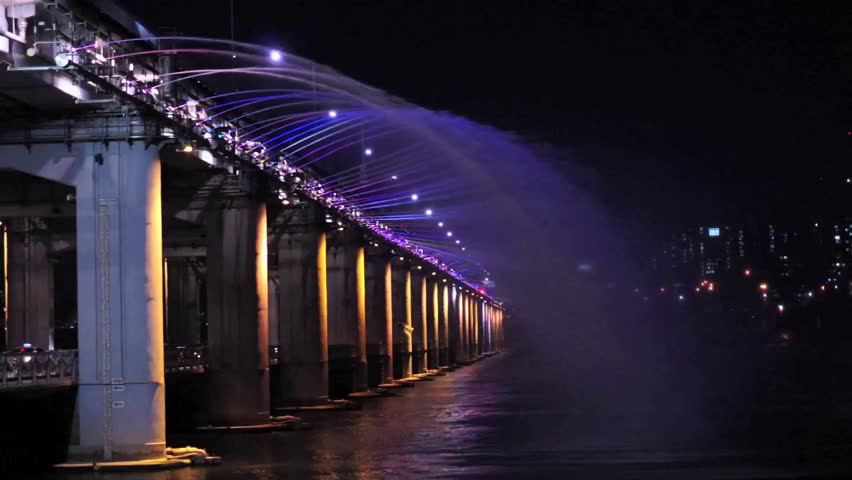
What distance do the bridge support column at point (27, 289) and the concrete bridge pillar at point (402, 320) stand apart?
32441 mm

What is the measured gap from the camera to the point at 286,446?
4106 cm

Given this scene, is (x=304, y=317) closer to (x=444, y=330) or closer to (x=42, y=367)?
(x=42, y=367)

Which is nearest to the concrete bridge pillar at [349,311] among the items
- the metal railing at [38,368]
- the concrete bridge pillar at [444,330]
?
the metal railing at [38,368]

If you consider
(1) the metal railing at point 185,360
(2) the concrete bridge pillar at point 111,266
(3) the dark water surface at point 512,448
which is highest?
(2) the concrete bridge pillar at point 111,266

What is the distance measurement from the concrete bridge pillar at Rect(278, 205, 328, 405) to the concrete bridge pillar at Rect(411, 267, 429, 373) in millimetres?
44717

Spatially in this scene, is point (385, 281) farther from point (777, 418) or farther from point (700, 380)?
point (777, 418)

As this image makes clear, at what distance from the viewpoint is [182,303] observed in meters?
98.8

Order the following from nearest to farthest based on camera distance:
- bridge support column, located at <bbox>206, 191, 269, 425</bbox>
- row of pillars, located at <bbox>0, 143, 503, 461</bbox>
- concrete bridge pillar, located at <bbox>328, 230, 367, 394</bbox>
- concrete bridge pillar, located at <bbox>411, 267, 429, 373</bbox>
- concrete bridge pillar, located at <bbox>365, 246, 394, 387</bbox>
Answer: row of pillars, located at <bbox>0, 143, 503, 461</bbox> → bridge support column, located at <bbox>206, 191, 269, 425</bbox> → concrete bridge pillar, located at <bbox>328, 230, 367, 394</bbox> → concrete bridge pillar, located at <bbox>365, 246, 394, 387</bbox> → concrete bridge pillar, located at <bbox>411, 267, 429, 373</bbox>

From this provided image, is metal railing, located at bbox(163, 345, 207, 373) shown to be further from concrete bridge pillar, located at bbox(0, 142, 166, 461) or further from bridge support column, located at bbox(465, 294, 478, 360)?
bridge support column, located at bbox(465, 294, 478, 360)

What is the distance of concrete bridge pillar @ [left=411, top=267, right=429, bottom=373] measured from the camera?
108938 millimetres

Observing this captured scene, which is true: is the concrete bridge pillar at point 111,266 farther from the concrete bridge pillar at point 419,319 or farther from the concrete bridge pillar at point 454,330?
the concrete bridge pillar at point 454,330

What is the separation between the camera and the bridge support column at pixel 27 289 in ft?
224

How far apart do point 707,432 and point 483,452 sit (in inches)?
313

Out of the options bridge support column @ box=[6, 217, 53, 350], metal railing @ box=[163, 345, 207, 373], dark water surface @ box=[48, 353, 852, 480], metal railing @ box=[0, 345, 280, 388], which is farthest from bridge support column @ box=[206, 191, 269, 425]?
bridge support column @ box=[6, 217, 53, 350]
